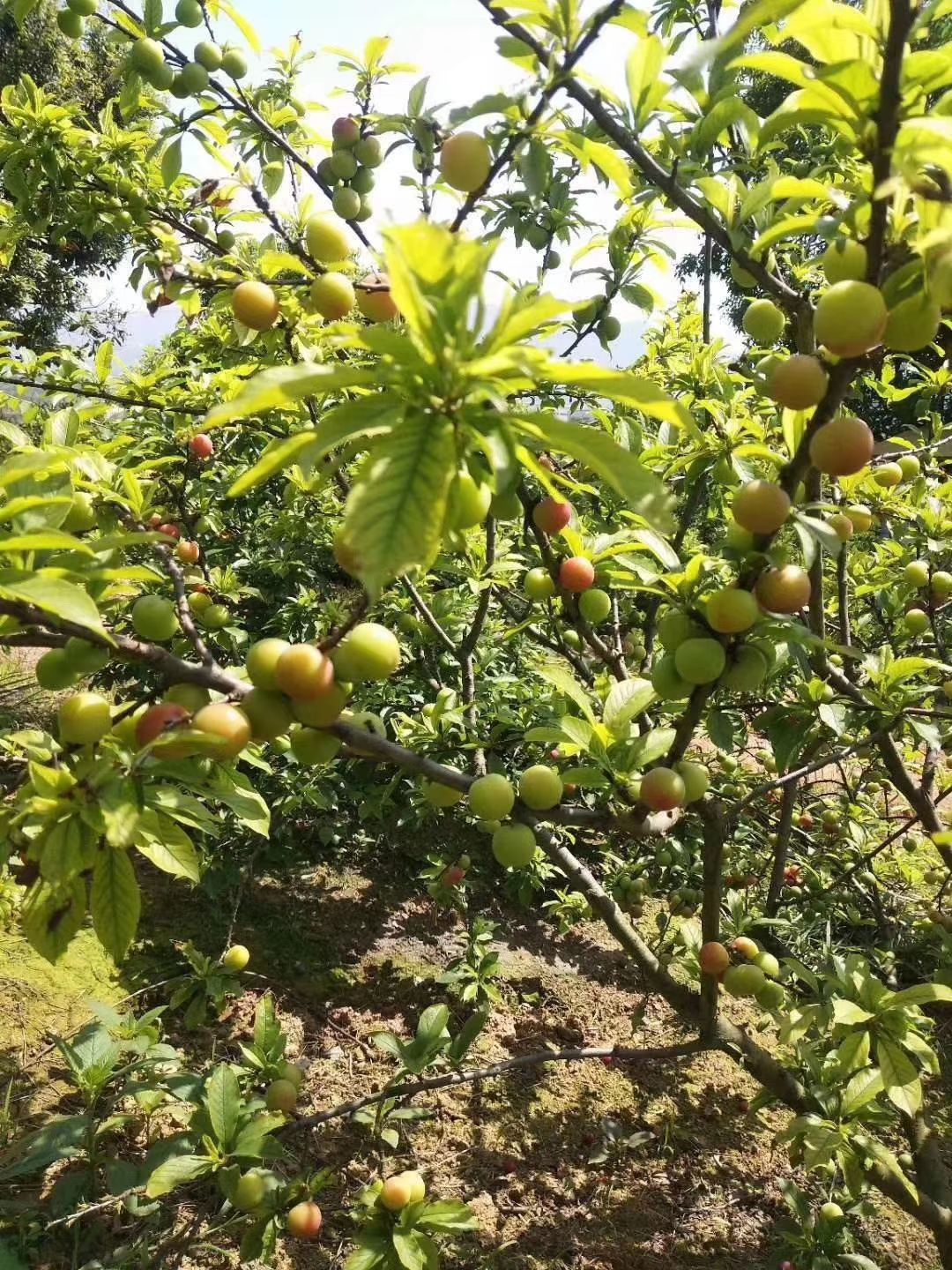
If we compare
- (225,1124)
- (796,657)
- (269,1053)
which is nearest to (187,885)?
(269,1053)

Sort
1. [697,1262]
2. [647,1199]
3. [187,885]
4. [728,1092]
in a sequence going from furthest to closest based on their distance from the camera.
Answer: [187,885]
[728,1092]
[647,1199]
[697,1262]

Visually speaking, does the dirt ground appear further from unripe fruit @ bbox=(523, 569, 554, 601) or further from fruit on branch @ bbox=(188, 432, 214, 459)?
fruit on branch @ bbox=(188, 432, 214, 459)

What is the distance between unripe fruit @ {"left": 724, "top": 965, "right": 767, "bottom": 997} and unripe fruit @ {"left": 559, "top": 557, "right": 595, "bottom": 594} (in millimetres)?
1196

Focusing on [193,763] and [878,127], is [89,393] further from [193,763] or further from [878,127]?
[878,127]

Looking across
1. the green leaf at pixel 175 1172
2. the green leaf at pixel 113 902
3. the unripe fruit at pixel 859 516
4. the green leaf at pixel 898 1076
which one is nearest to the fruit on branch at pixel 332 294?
the green leaf at pixel 113 902

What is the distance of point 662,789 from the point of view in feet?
4.01

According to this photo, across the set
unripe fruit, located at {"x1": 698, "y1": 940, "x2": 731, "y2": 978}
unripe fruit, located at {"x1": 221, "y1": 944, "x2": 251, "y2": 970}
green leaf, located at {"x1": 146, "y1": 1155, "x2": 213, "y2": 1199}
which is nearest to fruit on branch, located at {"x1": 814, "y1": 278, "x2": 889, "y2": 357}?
unripe fruit, located at {"x1": 698, "y1": 940, "x2": 731, "y2": 978}

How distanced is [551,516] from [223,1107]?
152cm

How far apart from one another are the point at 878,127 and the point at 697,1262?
2.84m

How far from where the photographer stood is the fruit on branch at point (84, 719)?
1.02m

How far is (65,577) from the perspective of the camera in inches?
39.2

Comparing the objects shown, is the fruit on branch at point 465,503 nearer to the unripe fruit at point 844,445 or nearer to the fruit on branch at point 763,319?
the unripe fruit at point 844,445

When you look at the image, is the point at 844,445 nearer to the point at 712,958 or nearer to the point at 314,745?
the point at 314,745

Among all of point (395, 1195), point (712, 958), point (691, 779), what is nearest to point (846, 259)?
point (691, 779)
